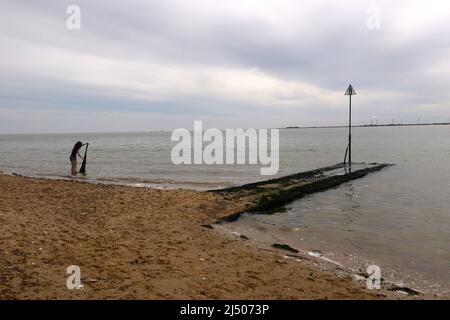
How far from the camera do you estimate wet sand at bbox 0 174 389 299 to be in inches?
255

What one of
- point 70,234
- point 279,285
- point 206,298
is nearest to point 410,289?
point 279,285

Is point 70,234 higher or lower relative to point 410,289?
higher

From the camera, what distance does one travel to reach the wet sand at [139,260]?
648cm

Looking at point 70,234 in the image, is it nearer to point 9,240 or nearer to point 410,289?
point 9,240

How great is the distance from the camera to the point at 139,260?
8000mm

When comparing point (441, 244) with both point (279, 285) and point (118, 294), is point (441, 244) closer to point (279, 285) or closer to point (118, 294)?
point (279, 285)

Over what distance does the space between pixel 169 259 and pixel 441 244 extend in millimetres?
8190

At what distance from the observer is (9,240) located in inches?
330

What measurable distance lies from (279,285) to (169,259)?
8.28 feet

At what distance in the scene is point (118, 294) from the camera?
242 inches
